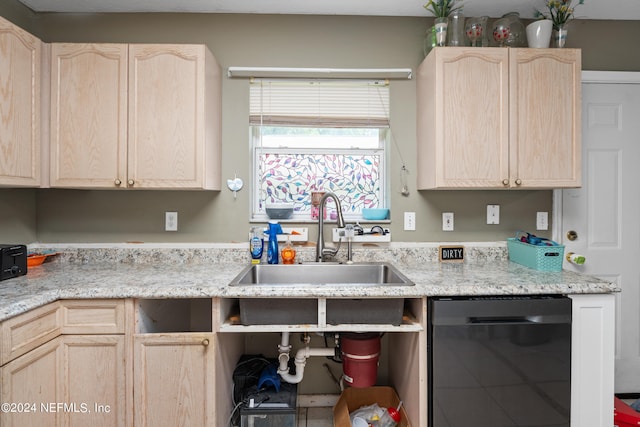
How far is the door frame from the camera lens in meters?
2.19

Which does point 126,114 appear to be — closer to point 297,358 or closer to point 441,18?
point 297,358

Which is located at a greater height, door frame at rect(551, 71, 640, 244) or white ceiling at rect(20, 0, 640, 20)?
white ceiling at rect(20, 0, 640, 20)

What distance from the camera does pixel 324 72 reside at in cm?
216

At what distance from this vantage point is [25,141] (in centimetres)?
172

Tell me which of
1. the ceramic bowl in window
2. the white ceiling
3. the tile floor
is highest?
the white ceiling

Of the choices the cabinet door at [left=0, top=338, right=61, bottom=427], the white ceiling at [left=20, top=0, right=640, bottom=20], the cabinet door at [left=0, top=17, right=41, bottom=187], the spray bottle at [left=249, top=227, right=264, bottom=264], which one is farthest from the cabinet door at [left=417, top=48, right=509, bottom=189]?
the cabinet door at [left=0, top=17, right=41, bottom=187]

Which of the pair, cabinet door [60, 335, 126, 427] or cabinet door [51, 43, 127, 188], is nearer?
cabinet door [60, 335, 126, 427]

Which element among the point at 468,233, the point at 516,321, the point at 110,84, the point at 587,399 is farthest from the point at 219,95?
the point at 587,399

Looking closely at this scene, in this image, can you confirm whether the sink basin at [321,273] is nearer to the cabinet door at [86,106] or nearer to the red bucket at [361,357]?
the red bucket at [361,357]

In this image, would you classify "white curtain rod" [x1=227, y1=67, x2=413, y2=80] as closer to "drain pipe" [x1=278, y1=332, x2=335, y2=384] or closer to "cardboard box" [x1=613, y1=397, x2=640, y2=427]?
"drain pipe" [x1=278, y1=332, x2=335, y2=384]

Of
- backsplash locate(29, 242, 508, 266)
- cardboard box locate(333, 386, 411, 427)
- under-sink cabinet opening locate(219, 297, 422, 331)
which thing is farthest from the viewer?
backsplash locate(29, 242, 508, 266)

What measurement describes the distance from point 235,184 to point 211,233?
1.17 feet

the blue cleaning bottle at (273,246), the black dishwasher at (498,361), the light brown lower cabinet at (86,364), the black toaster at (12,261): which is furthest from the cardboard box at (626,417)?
the black toaster at (12,261)

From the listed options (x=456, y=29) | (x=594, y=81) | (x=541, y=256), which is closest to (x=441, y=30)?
(x=456, y=29)
